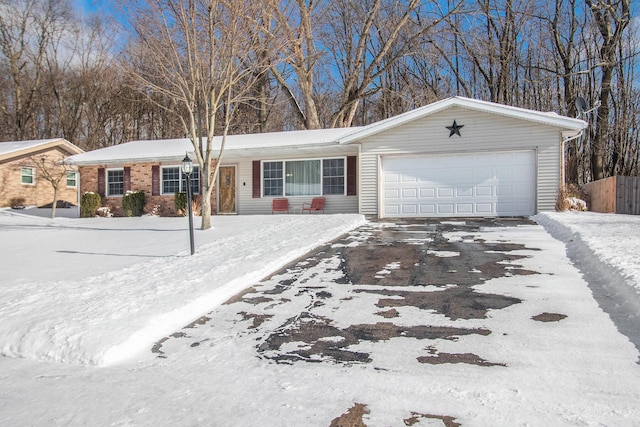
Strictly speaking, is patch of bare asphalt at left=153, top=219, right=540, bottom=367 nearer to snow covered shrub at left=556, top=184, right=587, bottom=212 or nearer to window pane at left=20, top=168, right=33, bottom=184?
snow covered shrub at left=556, top=184, right=587, bottom=212

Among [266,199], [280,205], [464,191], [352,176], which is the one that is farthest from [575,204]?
[266,199]

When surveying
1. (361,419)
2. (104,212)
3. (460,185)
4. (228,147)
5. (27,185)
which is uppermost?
(228,147)

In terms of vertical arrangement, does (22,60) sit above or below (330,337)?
above

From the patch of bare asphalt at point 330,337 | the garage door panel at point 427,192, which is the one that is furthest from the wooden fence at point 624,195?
the patch of bare asphalt at point 330,337

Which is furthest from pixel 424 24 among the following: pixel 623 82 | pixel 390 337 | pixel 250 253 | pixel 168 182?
pixel 390 337

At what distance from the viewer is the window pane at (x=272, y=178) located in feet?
51.4

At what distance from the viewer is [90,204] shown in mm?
17016

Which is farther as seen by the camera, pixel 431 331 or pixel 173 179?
pixel 173 179

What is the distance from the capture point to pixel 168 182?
658 inches

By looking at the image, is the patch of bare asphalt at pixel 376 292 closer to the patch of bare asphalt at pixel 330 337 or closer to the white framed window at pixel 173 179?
the patch of bare asphalt at pixel 330 337

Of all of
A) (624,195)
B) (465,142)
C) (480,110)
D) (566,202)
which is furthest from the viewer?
(624,195)

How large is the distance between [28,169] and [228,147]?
42.8 ft

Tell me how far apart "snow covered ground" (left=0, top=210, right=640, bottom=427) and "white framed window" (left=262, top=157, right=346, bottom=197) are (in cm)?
875

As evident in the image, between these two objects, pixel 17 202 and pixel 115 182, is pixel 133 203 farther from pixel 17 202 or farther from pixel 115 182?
pixel 17 202
